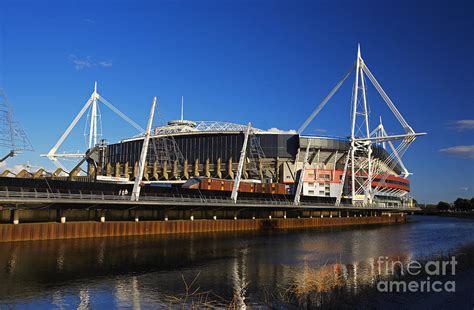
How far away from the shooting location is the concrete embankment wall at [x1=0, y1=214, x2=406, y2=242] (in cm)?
4750

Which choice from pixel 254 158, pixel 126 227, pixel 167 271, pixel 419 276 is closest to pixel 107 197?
pixel 126 227

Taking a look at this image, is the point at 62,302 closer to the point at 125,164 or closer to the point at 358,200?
the point at 358,200

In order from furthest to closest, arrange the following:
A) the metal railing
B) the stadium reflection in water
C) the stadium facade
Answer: the stadium facade → the metal railing → the stadium reflection in water

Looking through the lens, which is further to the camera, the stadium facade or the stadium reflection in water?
the stadium facade

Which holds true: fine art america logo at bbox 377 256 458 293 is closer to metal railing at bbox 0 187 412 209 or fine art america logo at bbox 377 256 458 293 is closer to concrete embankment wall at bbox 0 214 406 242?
concrete embankment wall at bbox 0 214 406 242

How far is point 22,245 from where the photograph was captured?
4428 centimetres

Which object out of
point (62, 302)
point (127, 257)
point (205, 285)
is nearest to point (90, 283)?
point (62, 302)

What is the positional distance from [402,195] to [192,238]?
15047cm

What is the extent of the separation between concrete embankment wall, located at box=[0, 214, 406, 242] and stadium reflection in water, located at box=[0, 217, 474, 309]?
2.11 m

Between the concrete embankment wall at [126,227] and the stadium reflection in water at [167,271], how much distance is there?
2113 millimetres

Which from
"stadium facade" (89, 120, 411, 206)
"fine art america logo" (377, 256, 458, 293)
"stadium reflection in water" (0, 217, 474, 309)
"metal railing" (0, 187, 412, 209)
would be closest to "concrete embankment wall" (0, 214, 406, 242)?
"stadium reflection in water" (0, 217, 474, 309)

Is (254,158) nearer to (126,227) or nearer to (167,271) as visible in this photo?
(126,227)

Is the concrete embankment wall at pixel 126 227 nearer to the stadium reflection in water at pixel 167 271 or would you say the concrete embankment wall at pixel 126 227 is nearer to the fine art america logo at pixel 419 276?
the stadium reflection in water at pixel 167 271

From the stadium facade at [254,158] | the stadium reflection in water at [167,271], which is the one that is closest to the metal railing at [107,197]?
the stadium reflection in water at [167,271]
